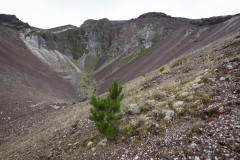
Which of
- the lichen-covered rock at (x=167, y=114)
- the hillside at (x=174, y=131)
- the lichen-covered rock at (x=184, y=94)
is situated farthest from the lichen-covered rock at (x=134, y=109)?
the lichen-covered rock at (x=184, y=94)

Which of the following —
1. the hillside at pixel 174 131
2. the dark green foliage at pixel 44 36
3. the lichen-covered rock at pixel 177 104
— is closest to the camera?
the hillside at pixel 174 131

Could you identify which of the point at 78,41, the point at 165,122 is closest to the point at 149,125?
the point at 165,122

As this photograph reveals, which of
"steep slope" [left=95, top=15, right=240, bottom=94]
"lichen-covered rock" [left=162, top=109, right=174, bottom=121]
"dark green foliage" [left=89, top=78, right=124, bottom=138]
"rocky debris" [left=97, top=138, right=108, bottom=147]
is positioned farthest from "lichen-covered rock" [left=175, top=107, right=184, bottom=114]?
"steep slope" [left=95, top=15, right=240, bottom=94]

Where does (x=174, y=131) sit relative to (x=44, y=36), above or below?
below

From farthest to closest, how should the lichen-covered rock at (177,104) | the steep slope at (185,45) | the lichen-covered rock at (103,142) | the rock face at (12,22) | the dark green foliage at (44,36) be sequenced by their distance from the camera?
the dark green foliage at (44,36)
the rock face at (12,22)
the steep slope at (185,45)
the lichen-covered rock at (177,104)
the lichen-covered rock at (103,142)

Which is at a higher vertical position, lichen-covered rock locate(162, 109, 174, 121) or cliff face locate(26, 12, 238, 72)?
cliff face locate(26, 12, 238, 72)

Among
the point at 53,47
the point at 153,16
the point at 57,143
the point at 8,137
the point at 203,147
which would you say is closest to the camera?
the point at 203,147

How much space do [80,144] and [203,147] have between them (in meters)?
5.22

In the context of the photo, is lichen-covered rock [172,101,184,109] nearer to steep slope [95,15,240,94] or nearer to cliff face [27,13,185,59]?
steep slope [95,15,240,94]

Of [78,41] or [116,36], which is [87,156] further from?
[78,41]

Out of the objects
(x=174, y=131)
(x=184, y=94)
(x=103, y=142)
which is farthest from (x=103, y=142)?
(x=184, y=94)

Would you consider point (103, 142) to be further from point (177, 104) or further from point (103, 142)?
point (177, 104)

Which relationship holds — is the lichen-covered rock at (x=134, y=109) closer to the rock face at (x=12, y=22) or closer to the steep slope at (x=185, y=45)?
the steep slope at (x=185, y=45)

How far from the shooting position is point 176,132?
4.41 m
